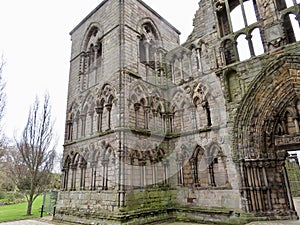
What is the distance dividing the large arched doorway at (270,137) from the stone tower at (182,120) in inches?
1.2

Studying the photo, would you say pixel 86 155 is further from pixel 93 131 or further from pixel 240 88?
pixel 240 88

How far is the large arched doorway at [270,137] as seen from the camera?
6719 mm

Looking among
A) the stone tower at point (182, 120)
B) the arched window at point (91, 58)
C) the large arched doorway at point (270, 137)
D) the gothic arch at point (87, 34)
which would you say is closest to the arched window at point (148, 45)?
the stone tower at point (182, 120)

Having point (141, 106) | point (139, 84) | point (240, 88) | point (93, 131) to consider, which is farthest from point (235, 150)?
point (93, 131)

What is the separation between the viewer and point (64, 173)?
1005cm

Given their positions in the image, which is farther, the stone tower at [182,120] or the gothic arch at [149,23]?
the gothic arch at [149,23]

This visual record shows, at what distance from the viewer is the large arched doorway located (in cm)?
672

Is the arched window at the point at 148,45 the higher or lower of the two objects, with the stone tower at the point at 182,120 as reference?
higher

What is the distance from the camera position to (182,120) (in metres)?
9.37

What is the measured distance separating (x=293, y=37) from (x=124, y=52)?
6.65 meters

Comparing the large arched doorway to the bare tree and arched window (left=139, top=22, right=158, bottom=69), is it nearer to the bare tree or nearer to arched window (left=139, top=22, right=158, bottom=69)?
arched window (left=139, top=22, right=158, bottom=69)

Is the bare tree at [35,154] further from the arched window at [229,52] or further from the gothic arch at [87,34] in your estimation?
the arched window at [229,52]

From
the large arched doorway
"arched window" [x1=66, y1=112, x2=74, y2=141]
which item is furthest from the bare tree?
the large arched doorway

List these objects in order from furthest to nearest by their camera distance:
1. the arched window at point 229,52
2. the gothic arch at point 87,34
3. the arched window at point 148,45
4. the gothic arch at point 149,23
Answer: the gothic arch at point 87,34 → the arched window at point 148,45 → the gothic arch at point 149,23 → the arched window at point 229,52
